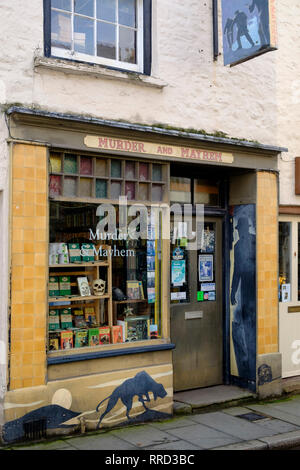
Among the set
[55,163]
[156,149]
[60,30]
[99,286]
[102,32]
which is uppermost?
[102,32]

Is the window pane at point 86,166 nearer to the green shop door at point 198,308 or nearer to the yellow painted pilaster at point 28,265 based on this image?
the yellow painted pilaster at point 28,265

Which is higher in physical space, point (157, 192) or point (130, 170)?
point (130, 170)

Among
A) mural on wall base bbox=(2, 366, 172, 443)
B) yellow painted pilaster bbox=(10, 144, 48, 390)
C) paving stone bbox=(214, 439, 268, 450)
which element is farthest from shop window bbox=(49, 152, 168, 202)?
paving stone bbox=(214, 439, 268, 450)

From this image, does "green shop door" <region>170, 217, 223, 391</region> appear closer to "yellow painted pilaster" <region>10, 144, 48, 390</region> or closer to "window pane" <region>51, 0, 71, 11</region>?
"yellow painted pilaster" <region>10, 144, 48, 390</region>

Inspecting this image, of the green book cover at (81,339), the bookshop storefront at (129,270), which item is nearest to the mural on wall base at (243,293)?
the bookshop storefront at (129,270)

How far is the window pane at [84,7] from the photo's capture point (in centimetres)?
678

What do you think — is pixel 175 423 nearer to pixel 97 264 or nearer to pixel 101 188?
pixel 97 264

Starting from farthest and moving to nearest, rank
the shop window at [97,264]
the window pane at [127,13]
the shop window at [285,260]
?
the shop window at [285,260] → the window pane at [127,13] → the shop window at [97,264]

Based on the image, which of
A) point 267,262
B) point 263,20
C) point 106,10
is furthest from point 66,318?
point 263,20

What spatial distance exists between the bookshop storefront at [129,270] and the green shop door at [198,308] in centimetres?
2

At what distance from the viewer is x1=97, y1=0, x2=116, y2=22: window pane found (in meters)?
6.97

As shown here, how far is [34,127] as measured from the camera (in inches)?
243

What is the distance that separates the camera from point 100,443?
19.5ft

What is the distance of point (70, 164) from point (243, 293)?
342 cm
